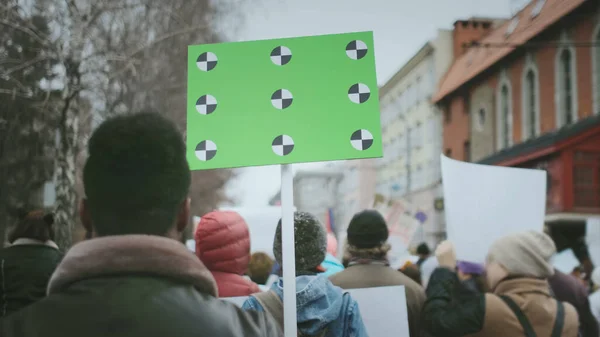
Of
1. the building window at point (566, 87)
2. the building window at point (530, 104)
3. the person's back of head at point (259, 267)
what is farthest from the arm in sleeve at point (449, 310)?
the building window at point (530, 104)

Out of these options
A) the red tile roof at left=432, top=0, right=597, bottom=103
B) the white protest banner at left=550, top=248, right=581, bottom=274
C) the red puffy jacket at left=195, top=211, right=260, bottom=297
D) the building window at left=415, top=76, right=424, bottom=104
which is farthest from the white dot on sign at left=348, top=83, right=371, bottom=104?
the building window at left=415, top=76, right=424, bottom=104

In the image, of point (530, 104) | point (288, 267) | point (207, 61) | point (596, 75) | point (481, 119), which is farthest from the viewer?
point (481, 119)

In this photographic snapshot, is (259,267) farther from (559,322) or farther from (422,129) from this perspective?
(422,129)

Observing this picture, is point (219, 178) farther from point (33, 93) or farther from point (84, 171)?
point (84, 171)

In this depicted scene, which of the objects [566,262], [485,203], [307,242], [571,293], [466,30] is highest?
[466,30]

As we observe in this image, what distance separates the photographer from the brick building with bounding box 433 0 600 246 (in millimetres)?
18594

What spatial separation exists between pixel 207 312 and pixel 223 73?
5.82 feet

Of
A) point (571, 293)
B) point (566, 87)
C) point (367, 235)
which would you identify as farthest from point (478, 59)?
point (367, 235)

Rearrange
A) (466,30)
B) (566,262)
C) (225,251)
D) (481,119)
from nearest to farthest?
(225,251), (566,262), (481,119), (466,30)

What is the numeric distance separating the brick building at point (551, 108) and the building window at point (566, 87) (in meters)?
0.03

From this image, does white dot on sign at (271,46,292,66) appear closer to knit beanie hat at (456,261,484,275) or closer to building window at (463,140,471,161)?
knit beanie hat at (456,261,484,275)

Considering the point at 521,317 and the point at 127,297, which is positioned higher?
the point at 127,297

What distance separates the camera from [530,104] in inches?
975

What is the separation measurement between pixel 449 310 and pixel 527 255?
1.53 feet
